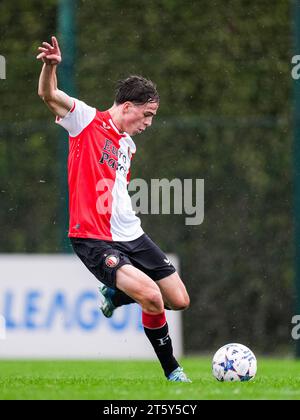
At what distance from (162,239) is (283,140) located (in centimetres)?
163

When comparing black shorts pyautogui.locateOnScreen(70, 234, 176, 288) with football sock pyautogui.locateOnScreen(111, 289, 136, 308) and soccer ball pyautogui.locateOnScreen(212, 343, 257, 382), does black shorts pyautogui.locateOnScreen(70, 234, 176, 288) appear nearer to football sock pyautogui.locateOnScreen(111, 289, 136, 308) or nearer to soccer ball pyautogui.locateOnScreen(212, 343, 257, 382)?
football sock pyautogui.locateOnScreen(111, 289, 136, 308)

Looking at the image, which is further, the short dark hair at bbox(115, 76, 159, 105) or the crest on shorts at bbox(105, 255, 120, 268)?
the short dark hair at bbox(115, 76, 159, 105)

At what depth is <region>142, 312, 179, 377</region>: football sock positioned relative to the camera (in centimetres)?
725

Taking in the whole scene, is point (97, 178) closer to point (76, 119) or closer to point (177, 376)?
point (76, 119)

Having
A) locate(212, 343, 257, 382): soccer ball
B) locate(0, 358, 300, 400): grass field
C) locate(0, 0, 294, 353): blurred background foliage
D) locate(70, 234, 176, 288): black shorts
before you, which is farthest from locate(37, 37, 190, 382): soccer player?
locate(0, 0, 294, 353): blurred background foliage

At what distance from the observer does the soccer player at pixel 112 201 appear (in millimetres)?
7242

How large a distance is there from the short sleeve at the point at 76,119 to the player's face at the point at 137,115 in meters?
0.24

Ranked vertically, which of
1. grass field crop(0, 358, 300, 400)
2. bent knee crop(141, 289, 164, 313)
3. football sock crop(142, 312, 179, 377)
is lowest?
grass field crop(0, 358, 300, 400)

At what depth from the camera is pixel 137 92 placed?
7676 mm

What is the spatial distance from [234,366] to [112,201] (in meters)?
1.34

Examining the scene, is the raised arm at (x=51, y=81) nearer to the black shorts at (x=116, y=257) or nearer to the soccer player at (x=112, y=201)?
the soccer player at (x=112, y=201)

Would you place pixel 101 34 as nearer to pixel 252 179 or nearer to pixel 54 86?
pixel 252 179

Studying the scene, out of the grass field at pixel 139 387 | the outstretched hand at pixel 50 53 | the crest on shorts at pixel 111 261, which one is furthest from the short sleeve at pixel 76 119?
the grass field at pixel 139 387

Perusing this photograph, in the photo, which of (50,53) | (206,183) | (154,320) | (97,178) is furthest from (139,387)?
(206,183)
